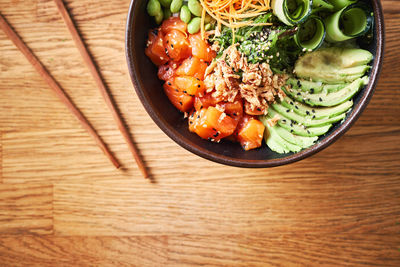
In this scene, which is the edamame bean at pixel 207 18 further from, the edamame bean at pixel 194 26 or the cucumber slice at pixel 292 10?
the cucumber slice at pixel 292 10

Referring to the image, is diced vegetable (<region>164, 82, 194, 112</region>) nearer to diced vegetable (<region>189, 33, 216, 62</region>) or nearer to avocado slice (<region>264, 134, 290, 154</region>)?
diced vegetable (<region>189, 33, 216, 62</region>)

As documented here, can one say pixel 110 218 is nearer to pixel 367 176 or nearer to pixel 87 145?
pixel 87 145

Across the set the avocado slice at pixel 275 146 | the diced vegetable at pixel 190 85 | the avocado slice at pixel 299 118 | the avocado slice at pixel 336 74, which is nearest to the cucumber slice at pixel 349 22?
the avocado slice at pixel 336 74

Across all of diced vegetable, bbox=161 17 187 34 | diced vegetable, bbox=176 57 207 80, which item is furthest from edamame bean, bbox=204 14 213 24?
diced vegetable, bbox=176 57 207 80

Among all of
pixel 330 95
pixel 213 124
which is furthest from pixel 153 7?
pixel 330 95

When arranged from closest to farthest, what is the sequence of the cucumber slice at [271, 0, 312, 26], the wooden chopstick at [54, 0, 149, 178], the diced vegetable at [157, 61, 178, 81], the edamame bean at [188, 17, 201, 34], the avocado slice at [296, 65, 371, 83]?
1. the cucumber slice at [271, 0, 312, 26]
2. the avocado slice at [296, 65, 371, 83]
3. the edamame bean at [188, 17, 201, 34]
4. the diced vegetable at [157, 61, 178, 81]
5. the wooden chopstick at [54, 0, 149, 178]

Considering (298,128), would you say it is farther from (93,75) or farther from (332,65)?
(93,75)

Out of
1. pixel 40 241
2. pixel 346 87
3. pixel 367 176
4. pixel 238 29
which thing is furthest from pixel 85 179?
pixel 367 176
